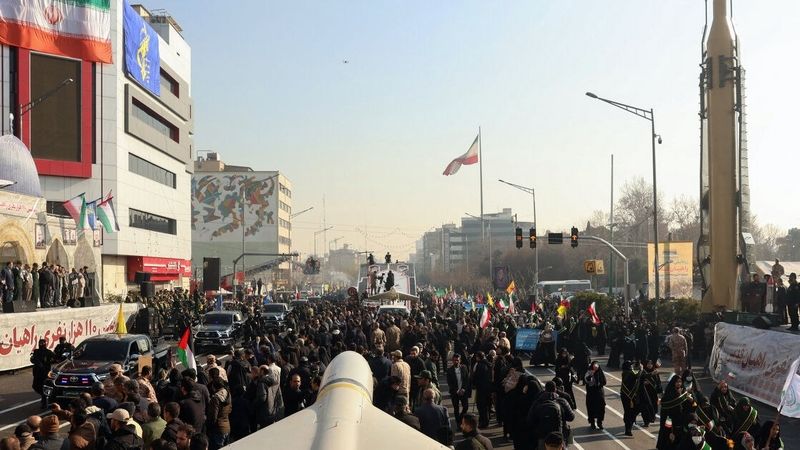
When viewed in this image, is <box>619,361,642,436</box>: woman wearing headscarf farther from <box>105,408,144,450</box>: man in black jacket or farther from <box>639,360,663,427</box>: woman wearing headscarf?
<box>105,408,144,450</box>: man in black jacket

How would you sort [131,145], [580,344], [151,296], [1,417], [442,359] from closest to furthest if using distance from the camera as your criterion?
[1,417] → [580,344] → [442,359] → [151,296] → [131,145]

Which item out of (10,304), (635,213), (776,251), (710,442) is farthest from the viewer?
(776,251)

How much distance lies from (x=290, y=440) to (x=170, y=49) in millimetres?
63613

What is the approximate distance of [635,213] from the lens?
340ft

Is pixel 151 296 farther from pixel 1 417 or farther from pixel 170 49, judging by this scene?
pixel 170 49

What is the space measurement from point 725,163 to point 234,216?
9770 cm

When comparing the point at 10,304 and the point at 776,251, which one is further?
the point at 776,251

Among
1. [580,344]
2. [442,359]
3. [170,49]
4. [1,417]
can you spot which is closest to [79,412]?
[1,417]

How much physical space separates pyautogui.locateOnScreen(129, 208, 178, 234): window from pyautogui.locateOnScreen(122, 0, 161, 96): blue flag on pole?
8536 mm

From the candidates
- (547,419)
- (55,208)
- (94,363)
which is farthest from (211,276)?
(547,419)

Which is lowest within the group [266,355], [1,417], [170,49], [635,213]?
[1,417]

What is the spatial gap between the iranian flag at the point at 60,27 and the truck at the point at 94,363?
3128 cm

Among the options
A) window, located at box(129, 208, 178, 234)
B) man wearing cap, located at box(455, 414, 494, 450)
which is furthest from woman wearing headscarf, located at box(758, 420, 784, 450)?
window, located at box(129, 208, 178, 234)

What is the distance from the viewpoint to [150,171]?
61.5 m
